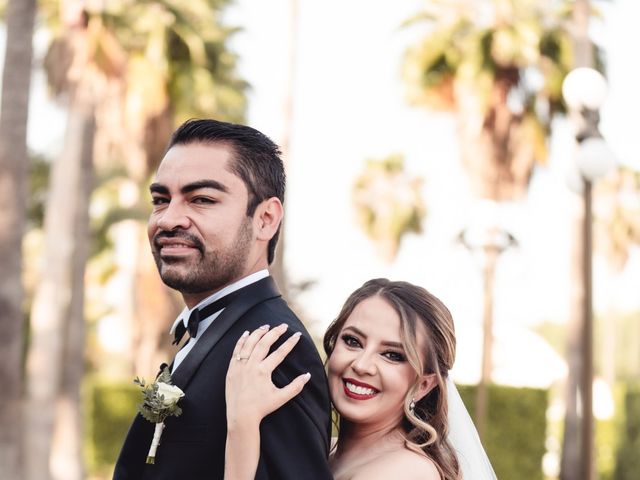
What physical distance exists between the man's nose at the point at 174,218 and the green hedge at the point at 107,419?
20.5 meters

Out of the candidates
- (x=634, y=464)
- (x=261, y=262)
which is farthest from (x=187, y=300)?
(x=634, y=464)

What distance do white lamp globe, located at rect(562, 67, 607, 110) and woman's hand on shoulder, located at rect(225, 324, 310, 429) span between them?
26.2 feet

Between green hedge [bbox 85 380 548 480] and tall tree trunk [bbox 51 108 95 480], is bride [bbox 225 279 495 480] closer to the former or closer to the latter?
tall tree trunk [bbox 51 108 95 480]

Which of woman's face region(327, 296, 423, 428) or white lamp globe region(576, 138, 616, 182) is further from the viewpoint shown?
white lamp globe region(576, 138, 616, 182)

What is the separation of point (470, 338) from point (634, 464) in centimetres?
749

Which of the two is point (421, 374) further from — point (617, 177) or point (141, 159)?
point (617, 177)

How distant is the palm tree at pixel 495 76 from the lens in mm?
23016

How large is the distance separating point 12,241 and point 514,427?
40.4 feet

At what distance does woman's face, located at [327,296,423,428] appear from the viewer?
3.77 meters

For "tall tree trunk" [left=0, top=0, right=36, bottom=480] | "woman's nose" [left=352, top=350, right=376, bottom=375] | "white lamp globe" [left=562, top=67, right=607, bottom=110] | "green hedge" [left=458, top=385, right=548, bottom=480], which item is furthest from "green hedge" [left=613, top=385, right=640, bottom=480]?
"woman's nose" [left=352, top=350, right=376, bottom=375]

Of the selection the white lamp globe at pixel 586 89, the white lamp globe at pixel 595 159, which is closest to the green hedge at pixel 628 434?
the white lamp globe at pixel 586 89

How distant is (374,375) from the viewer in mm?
3773

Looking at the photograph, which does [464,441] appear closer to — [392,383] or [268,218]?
[392,383]

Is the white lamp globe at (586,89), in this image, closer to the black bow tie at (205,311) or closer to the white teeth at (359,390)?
the white teeth at (359,390)
